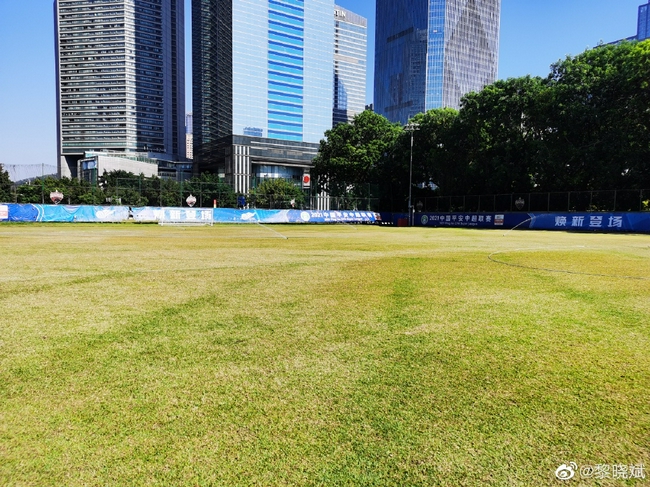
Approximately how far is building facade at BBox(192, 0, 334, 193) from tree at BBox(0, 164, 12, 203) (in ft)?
182

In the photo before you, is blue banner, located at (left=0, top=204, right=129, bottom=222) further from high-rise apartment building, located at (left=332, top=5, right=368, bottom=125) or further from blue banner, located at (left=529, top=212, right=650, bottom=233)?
high-rise apartment building, located at (left=332, top=5, right=368, bottom=125)

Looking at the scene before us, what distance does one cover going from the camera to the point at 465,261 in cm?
1079

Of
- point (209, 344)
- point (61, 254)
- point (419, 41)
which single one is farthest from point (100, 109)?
point (209, 344)

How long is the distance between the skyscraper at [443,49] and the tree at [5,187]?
129 meters

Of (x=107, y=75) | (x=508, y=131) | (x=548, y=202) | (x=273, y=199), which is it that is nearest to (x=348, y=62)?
(x=107, y=75)

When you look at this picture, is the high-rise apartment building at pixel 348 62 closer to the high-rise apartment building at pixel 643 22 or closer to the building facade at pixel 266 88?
the building facade at pixel 266 88

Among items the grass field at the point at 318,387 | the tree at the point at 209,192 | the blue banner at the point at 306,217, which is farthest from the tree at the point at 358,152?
the grass field at the point at 318,387

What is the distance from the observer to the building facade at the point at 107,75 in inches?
5300

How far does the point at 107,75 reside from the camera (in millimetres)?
137000

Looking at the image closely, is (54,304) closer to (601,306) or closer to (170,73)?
(601,306)

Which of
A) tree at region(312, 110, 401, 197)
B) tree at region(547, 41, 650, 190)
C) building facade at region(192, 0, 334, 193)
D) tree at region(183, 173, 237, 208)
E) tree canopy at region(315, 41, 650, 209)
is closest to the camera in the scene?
tree at region(547, 41, 650, 190)

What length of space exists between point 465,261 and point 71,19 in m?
175

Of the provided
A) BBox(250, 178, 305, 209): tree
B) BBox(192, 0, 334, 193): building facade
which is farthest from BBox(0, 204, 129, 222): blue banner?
BBox(192, 0, 334, 193): building facade

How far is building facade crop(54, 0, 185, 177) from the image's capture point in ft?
442
